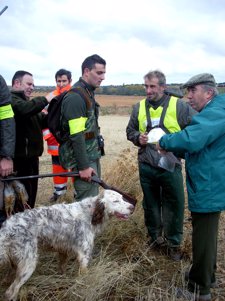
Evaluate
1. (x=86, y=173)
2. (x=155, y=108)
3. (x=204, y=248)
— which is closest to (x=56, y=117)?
(x=86, y=173)

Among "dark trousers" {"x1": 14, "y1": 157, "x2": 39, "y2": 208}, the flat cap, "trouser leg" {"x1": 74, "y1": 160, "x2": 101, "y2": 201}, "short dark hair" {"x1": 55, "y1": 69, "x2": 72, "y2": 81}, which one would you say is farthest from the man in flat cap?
"short dark hair" {"x1": 55, "y1": 69, "x2": 72, "y2": 81}

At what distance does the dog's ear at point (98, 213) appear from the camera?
4512 millimetres

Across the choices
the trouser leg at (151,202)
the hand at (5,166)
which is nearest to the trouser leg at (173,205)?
the trouser leg at (151,202)

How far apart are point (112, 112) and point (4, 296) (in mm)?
37528

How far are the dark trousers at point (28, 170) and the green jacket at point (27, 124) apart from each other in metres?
0.11

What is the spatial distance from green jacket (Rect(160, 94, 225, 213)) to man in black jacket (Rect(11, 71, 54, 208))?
2025mm

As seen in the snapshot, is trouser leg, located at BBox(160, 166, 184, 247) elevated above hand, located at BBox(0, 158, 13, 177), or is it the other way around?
hand, located at BBox(0, 158, 13, 177)

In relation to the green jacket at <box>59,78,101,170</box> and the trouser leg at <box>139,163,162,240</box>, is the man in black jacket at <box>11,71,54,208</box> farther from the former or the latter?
the trouser leg at <box>139,163,162,240</box>

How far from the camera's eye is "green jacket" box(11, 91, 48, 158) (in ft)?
16.4

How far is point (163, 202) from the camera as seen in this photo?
5332 mm

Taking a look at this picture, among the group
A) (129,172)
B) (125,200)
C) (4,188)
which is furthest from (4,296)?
(129,172)

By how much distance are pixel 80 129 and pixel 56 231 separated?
50.2 inches

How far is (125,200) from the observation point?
4691 mm

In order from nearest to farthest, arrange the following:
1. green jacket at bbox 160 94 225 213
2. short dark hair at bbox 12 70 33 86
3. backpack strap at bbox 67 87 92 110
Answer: green jacket at bbox 160 94 225 213 → backpack strap at bbox 67 87 92 110 → short dark hair at bbox 12 70 33 86
